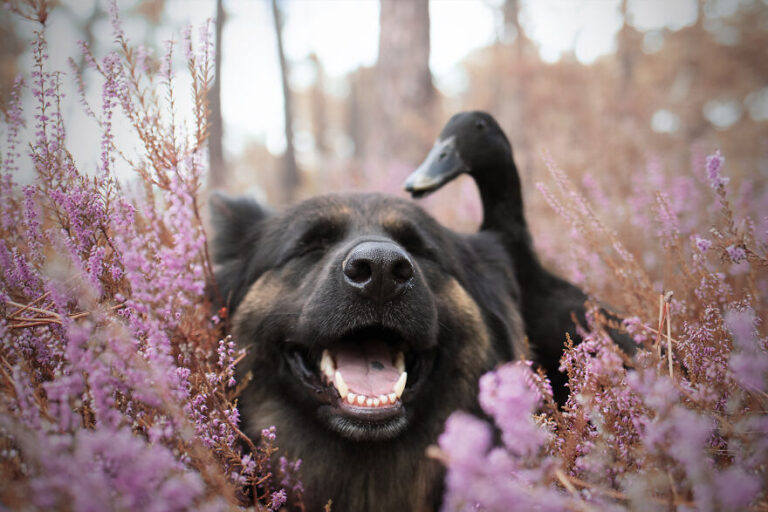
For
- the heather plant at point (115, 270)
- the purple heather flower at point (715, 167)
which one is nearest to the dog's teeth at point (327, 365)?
the heather plant at point (115, 270)

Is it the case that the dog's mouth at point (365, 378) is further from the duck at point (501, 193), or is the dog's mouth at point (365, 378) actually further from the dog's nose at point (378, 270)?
the duck at point (501, 193)

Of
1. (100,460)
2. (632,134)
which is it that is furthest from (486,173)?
(632,134)

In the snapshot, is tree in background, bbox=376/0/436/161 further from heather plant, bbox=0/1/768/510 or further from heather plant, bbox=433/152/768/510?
heather plant, bbox=433/152/768/510

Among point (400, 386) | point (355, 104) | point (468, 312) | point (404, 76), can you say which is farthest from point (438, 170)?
point (355, 104)

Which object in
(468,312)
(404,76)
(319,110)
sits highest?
(319,110)

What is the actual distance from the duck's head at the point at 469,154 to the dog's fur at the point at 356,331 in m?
0.42

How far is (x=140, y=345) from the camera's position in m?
1.64

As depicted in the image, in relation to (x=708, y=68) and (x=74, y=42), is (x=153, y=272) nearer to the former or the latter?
(x=74, y=42)

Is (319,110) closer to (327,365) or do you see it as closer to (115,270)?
(327,365)

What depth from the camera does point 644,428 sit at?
4.95ft

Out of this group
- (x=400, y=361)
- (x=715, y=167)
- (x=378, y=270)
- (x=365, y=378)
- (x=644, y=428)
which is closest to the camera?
(x=644, y=428)

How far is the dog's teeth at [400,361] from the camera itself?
2422mm

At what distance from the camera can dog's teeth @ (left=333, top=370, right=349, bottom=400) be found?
216cm

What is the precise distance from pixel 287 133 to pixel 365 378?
1468 cm
